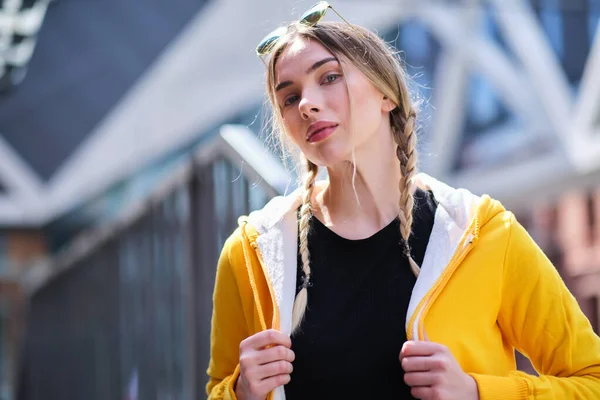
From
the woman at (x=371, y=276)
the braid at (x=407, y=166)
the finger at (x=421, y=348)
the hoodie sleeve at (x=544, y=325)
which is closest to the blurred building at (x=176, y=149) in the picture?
the braid at (x=407, y=166)

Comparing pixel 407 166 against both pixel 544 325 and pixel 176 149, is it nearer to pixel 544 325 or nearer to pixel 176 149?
pixel 544 325

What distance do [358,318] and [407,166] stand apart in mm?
371

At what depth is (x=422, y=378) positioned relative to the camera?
6.01ft

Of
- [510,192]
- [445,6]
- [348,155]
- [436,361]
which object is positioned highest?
[445,6]

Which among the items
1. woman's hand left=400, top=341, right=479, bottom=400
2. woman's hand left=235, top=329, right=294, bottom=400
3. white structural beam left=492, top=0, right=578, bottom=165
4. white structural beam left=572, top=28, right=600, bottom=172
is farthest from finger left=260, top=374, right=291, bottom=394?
white structural beam left=492, top=0, right=578, bottom=165

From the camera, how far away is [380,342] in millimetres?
1987

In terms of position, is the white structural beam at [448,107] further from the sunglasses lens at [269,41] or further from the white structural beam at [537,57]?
the sunglasses lens at [269,41]

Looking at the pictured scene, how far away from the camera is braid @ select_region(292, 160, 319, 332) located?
6.76ft

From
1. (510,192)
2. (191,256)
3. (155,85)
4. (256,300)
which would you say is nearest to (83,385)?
(191,256)

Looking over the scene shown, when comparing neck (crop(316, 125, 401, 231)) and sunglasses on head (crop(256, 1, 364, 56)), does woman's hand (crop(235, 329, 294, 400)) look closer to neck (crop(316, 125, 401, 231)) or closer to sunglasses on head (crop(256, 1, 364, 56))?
neck (crop(316, 125, 401, 231))

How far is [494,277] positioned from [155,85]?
20418mm

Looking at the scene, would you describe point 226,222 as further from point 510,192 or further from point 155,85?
point 155,85

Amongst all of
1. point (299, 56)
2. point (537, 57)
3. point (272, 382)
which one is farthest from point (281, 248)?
point (537, 57)

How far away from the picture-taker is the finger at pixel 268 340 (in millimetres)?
1951
